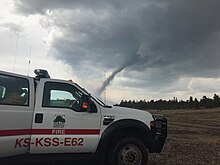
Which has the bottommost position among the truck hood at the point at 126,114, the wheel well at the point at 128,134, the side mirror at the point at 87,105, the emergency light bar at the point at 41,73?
the wheel well at the point at 128,134

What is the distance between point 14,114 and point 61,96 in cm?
106

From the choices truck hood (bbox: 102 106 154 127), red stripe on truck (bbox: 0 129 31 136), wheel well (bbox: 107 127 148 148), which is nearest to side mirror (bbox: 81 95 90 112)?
truck hood (bbox: 102 106 154 127)

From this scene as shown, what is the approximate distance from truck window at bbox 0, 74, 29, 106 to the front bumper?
2.98 meters

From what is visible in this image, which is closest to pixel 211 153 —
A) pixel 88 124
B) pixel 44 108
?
pixel 88 124

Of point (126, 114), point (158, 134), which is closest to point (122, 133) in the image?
point (126, 114)

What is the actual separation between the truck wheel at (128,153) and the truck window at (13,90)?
212 centimetres

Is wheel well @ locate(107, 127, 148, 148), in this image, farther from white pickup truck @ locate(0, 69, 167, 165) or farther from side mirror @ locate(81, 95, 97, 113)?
side mirror @ locate(81, 95, 97, 113)

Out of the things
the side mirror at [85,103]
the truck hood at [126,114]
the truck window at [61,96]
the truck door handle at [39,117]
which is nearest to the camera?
the truck door handle at [39,117]

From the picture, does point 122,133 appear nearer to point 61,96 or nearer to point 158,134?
point 158,134

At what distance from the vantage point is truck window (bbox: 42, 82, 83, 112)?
21.6 feet

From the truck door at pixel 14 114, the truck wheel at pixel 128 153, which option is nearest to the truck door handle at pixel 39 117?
the truck door at pixel 14 114

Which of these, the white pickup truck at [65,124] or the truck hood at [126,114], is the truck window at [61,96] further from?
the truck hood at [126,114]

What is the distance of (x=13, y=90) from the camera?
6.32 m

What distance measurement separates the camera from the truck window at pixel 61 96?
21.6 feet
